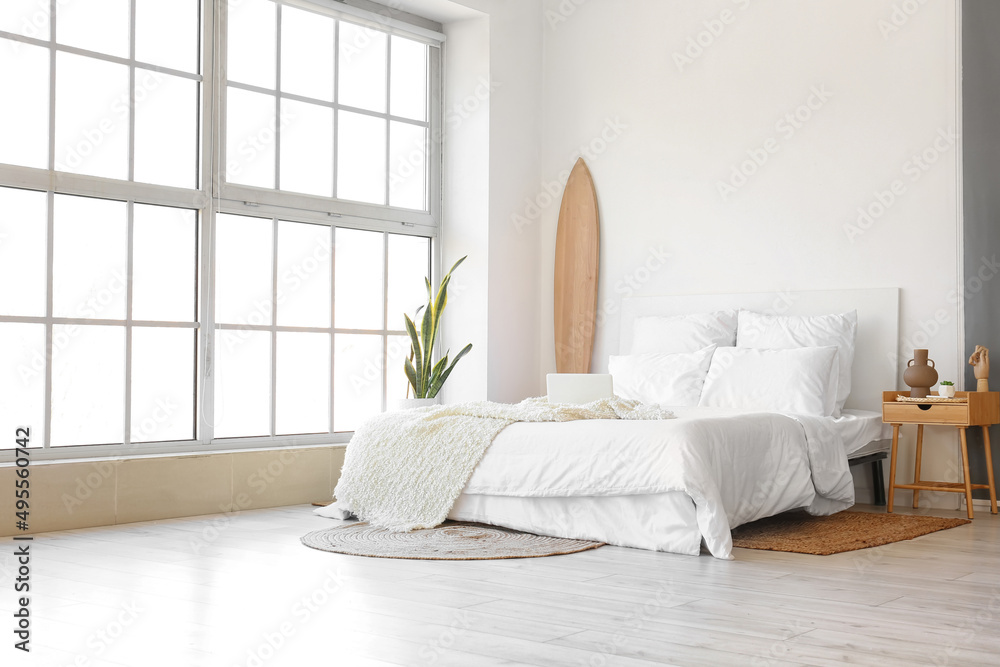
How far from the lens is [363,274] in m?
5.57

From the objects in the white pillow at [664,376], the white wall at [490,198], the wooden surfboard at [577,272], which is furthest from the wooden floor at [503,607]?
the wooden surfboard at [577,272]

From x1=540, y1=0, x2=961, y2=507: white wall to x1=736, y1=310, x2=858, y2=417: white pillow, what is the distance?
27 centimetres

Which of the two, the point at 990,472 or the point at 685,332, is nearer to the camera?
the point at 990,472

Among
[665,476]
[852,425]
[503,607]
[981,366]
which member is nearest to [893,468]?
[852,425]

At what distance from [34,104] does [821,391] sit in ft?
12.2

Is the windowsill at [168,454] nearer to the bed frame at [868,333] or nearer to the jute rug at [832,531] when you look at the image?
the jute rug at [832,531]

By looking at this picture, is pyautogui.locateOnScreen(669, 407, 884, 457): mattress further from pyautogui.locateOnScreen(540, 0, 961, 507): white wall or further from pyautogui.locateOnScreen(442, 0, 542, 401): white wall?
pyautogui.locateOnScreen(442, 0, 542, 401): white wall

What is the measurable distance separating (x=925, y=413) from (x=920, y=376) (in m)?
0.19

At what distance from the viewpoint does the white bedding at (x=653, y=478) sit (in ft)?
11.2

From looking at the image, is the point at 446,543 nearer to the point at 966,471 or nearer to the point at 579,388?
the point at 579,388

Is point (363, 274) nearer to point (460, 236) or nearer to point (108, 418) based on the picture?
point (460, 236)

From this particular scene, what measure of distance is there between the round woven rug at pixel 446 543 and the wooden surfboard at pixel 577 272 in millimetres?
2166

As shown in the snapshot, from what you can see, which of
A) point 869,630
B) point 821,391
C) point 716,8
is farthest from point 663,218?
point 869,630

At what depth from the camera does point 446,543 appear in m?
3.62
